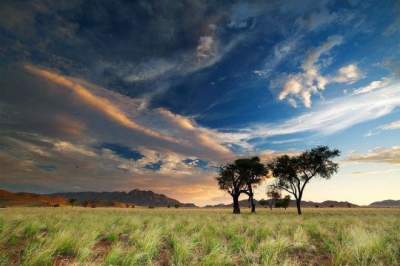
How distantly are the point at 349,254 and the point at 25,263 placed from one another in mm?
7789

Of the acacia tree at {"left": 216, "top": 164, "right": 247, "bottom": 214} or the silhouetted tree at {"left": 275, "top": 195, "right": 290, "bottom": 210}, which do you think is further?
the silhouetted tree at {"left": 275, "top": 195, "right": 290, "bottom": 210}

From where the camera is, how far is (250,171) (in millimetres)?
65000

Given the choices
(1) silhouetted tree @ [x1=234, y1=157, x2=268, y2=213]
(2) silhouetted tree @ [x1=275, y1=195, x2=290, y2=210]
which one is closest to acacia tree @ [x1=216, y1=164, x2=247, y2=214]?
(1) silhouetted tree @ [x1=234, y1=157, x2=268, y2=213]

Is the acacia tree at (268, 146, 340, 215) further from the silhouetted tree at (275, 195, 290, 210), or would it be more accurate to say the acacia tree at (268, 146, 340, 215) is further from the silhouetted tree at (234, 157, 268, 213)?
the silhouetted tree at (275, 195, 290, 210)

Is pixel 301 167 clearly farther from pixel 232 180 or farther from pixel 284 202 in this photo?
pixel 284 202

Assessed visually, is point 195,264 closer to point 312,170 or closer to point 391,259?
point 391,259

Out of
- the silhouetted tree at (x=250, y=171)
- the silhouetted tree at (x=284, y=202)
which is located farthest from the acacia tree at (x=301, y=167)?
the silhouetted tree at (x=284, y=202)

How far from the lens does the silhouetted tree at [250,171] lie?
64.4m

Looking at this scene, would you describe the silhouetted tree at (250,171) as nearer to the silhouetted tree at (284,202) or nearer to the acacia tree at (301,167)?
the acacia tree at (301,167)

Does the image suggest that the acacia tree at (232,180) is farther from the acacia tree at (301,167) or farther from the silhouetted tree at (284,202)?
the silhouetted tree at (284,202)

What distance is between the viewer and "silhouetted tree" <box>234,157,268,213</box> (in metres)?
64.4

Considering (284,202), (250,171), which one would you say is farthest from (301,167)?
(284,202)

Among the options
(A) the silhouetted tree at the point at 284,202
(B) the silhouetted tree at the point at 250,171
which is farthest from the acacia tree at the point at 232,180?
(A) the silhouetted tree at the point at 284,202

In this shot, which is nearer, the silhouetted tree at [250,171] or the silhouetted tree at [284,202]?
the silhouetted tree at [250,171]
